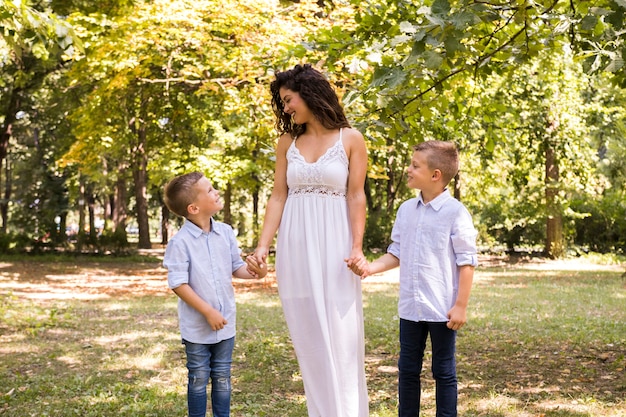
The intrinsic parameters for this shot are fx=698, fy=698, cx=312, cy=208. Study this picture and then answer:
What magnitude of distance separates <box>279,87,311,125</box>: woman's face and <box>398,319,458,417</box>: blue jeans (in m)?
1.25

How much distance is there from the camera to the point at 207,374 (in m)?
3.82

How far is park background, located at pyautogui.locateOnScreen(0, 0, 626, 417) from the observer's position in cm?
495

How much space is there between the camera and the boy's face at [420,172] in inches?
152

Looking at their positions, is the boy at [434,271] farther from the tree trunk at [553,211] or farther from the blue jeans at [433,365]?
the tree trunk at [553,211]

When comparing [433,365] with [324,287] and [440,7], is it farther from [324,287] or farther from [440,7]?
[440,7]

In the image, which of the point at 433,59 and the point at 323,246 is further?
the point at 323,246

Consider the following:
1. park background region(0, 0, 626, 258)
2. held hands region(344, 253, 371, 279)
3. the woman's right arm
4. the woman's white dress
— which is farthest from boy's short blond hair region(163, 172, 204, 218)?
park background region(0, 0, 626, 258)

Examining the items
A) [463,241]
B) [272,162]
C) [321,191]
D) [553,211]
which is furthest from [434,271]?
[553,211]

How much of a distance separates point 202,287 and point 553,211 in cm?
1884

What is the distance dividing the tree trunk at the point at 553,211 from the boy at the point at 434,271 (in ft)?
57.9

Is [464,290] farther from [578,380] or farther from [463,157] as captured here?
[463,157]

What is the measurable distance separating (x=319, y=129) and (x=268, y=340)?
174 inches

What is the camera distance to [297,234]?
12.2 feet

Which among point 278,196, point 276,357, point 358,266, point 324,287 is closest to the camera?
point 358,266
